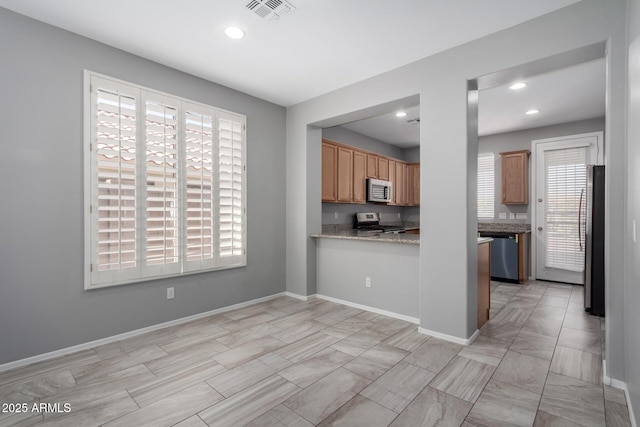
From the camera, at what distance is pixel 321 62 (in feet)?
10.5

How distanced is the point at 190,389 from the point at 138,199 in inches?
72.8

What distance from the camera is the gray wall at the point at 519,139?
5.15m

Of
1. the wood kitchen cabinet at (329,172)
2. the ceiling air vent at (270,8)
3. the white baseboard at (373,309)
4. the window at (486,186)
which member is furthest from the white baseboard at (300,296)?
the window at (486,186)

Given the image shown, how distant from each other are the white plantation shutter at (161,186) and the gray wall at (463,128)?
1908 millimetres

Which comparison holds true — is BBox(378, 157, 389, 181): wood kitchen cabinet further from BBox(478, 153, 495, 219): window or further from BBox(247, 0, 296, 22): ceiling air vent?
BBox(247, 0, 296, 22): ceiling air vent

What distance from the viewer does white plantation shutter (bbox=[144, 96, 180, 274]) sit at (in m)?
3.11

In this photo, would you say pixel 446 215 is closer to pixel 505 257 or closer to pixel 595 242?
pixel 595 242

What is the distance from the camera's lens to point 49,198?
256cm

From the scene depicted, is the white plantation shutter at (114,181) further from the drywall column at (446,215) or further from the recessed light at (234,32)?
the drywall column at (446,215)

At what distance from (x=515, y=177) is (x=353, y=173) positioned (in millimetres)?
3032

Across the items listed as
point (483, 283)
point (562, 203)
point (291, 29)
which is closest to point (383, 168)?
point (562, 203)

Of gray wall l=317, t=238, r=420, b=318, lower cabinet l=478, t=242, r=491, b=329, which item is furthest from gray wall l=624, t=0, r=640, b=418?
gray wall l=317, t=238, r=420, b=318

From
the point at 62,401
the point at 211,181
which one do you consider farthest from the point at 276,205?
the point at 62,401

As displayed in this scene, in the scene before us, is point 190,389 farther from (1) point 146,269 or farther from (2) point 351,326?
(2) point 351,326
